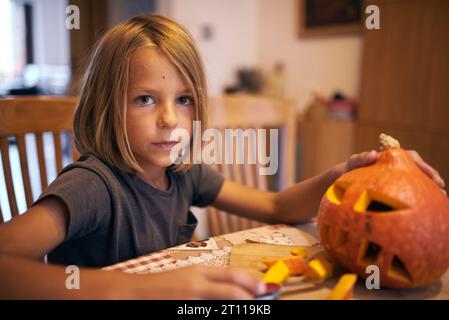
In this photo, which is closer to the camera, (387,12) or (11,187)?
(11,187)

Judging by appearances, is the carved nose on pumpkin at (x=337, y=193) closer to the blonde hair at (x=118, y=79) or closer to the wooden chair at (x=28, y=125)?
the blonde hair at (x=118, y=79)

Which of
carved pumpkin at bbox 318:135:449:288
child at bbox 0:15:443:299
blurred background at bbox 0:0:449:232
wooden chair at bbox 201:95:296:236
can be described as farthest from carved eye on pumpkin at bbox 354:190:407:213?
blurred background at bbox 0:0:449:232

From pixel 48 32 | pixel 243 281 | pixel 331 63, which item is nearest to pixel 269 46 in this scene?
pixel 331 63

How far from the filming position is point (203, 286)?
16.8 inches

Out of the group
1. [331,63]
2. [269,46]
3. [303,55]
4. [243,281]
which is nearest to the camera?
[243,281]

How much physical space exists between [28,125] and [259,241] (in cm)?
54

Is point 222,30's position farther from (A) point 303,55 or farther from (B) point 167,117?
(B) point 167,117

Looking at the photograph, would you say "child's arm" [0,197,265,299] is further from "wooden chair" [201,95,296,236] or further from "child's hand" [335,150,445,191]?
"wooden chair" [201,95,296,236]

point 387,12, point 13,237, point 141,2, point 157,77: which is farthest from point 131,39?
point 141,2

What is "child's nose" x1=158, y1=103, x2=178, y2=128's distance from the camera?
0.66 m

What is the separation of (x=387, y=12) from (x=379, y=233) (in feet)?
7.53

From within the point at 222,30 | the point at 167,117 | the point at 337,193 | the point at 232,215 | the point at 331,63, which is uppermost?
the point at 222,30
